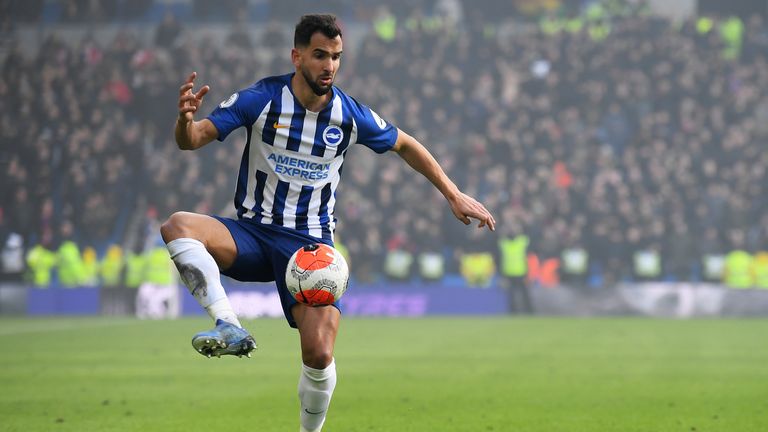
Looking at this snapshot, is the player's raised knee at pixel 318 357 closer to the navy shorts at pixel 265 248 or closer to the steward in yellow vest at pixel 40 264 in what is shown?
the navy shorts at pixel 265 248

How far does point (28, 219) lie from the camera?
25.3 meters

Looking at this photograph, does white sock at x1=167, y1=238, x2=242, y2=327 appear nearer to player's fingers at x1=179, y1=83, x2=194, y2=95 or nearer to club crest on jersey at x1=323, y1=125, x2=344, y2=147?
player's fingers at x1=179, y1=83, x2=194, y2=95

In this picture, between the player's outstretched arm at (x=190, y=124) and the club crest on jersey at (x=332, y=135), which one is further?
the club crest on jersey at (x=332, y=135)

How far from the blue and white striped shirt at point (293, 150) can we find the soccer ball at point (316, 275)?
0.38 metres

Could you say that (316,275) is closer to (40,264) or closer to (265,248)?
(265,248)

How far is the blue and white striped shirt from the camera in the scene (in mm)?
5922

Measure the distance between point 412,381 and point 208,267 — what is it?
17.5 ft

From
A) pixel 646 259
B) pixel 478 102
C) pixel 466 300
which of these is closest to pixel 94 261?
pixel 466 300

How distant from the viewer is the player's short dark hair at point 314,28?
5.73m

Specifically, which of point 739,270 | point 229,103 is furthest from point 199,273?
point 739,270

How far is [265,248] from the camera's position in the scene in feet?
19.6

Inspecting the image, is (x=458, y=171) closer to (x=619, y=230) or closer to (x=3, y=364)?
(x=619, y=230)

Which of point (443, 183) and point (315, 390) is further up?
point (443, 183)

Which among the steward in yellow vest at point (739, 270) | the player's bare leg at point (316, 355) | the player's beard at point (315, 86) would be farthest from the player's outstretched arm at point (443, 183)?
the steward in yellow vest at point (739, 270)
